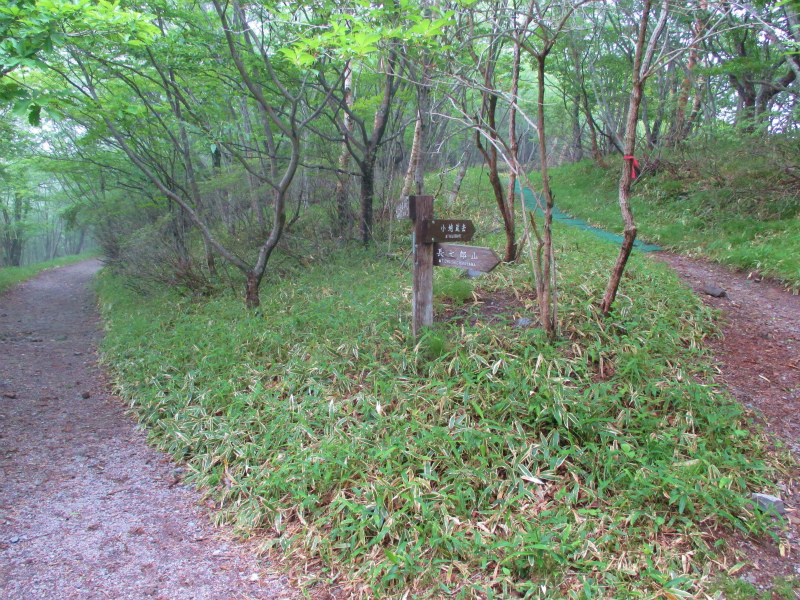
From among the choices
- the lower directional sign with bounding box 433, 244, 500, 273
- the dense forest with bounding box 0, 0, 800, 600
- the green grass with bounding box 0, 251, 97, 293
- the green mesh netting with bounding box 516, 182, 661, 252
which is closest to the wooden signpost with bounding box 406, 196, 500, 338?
the lower directional sign with bounding box 433, 244, 500, 273

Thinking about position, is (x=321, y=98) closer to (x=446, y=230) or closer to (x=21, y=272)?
(x=446, y=230)

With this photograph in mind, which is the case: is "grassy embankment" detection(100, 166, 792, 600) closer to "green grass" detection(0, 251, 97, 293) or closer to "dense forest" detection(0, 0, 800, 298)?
"dense forest" detection(0, 0, 800, 298)

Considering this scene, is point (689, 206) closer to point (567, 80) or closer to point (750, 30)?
point (750, 30)

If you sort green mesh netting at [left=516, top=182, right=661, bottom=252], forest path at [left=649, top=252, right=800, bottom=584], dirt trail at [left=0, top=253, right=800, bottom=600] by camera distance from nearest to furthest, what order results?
forest path at [left=649, top=252, right=800, bottom=584]
dirt trail at [left=0, top=253, right=800, bottom=600]
green mesh netting at [left=516, top=182, right=661, bottom=252]

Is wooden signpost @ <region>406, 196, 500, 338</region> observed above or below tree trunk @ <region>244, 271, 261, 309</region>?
above

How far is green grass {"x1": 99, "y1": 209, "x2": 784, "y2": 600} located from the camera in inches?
109

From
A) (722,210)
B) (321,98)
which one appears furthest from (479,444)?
(722,210)

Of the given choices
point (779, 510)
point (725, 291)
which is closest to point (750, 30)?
point (725, 291)

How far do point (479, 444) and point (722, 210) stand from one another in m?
8.15

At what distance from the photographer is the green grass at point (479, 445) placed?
2764 mm

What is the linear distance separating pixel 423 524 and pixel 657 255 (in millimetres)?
6774

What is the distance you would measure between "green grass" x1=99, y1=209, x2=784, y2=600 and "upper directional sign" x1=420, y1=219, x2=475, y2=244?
874 mm

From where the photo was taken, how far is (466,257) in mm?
4195

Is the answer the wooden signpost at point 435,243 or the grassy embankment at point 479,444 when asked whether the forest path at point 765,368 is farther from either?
the wooden signpost at point 435,243
